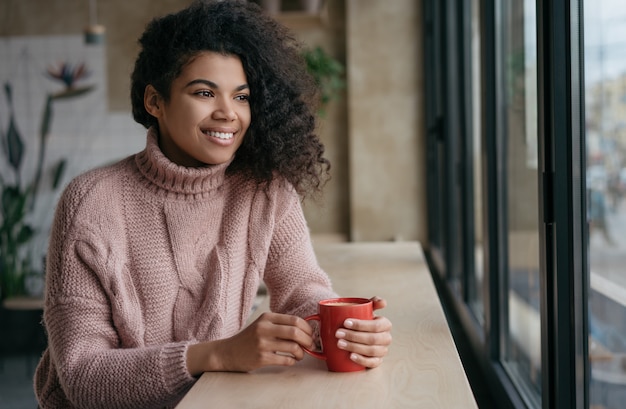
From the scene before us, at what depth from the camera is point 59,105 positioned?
221 inches

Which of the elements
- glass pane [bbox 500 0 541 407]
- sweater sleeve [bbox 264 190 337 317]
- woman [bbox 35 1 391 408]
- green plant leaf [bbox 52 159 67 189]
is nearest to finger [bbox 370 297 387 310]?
woman [bbox 35 1 391 408]

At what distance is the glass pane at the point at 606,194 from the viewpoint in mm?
1226

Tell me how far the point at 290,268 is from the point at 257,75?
394 mm

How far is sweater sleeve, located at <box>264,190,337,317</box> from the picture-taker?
5.11 feet

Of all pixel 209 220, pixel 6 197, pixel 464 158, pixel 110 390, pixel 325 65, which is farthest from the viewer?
pixel 6 197

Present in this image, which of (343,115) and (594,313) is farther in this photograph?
(343,115)

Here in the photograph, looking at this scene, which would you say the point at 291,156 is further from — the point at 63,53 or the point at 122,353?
the point at 63,53

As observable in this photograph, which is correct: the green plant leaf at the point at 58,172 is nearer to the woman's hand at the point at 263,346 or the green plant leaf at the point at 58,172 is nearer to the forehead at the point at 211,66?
the forehead at the point at 211,66

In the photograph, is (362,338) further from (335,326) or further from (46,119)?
(46,119)

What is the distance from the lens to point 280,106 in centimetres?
155

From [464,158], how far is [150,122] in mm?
1935

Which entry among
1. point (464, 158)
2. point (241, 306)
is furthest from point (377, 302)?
point (464, 158)

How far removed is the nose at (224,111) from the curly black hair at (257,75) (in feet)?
0.29

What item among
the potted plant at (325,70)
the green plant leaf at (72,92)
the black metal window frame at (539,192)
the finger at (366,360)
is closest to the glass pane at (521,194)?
the black metal window frame at (539,192)
